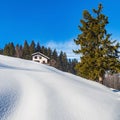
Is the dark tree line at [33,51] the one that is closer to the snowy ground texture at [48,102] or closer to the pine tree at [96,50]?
the pine tree at [96,50]

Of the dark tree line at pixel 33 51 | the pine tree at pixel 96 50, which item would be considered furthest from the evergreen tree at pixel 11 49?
the pine tree at pixel 96 50

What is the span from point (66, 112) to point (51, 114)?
476mm

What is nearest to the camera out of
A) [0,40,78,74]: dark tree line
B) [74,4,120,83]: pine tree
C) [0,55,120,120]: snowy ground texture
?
[0,55,120,120]: snowy ground texture

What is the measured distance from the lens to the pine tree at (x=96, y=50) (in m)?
26.9

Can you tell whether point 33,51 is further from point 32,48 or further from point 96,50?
point 96,50

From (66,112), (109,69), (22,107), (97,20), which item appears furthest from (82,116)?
(97,20)

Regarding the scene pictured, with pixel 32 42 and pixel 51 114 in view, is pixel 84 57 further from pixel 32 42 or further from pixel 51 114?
pixel 32 42

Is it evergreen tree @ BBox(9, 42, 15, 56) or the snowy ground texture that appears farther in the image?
evergreen tree @ BBox(9, 42, 15, 56)

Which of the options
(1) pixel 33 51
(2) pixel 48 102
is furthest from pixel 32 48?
(2) pixel 48 102

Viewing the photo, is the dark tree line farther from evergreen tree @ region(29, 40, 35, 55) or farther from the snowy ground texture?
the snowy ground texture

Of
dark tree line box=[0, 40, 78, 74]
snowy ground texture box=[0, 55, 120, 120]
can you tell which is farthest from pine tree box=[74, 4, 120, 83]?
dark tree line box=[0, 40, 78, 74]

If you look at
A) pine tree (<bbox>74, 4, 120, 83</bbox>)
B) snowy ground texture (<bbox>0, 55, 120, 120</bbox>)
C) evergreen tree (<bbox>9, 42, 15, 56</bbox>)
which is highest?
evergreen tree (<bbox>9, 42, 15, 56</bbox>)

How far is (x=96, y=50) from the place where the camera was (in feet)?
89.5

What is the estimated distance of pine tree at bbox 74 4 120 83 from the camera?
26.9 m
